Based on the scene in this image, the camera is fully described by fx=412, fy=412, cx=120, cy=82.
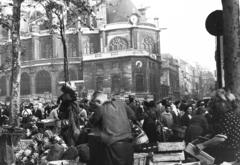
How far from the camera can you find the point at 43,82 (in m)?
59.6

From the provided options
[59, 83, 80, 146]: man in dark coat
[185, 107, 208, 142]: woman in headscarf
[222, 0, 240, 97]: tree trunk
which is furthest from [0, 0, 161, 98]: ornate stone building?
[222, 0, 240, 97]: tree trunk

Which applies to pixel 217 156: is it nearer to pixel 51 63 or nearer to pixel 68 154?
pixel 68 154

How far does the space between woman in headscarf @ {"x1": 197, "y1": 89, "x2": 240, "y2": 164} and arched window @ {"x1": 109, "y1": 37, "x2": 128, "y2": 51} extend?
55.0 m

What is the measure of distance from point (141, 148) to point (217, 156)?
2.35 metres

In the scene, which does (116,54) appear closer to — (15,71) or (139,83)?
(139,83)

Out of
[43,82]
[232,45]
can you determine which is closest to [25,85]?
[43,82]

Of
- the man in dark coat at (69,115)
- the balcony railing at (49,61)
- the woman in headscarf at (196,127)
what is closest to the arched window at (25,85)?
the balcony railing at (49,61)

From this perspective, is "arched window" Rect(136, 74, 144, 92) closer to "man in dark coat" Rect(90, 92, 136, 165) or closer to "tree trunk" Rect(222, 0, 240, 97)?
"tree trunk" Rect(222, 0, 240, 97)

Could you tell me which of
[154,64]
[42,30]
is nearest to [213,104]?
[154,64]

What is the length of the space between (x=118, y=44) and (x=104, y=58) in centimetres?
488

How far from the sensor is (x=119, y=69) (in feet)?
181

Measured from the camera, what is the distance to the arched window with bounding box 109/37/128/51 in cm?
5987

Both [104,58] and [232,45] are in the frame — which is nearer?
[232,45]

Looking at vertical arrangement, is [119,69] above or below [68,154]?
above
